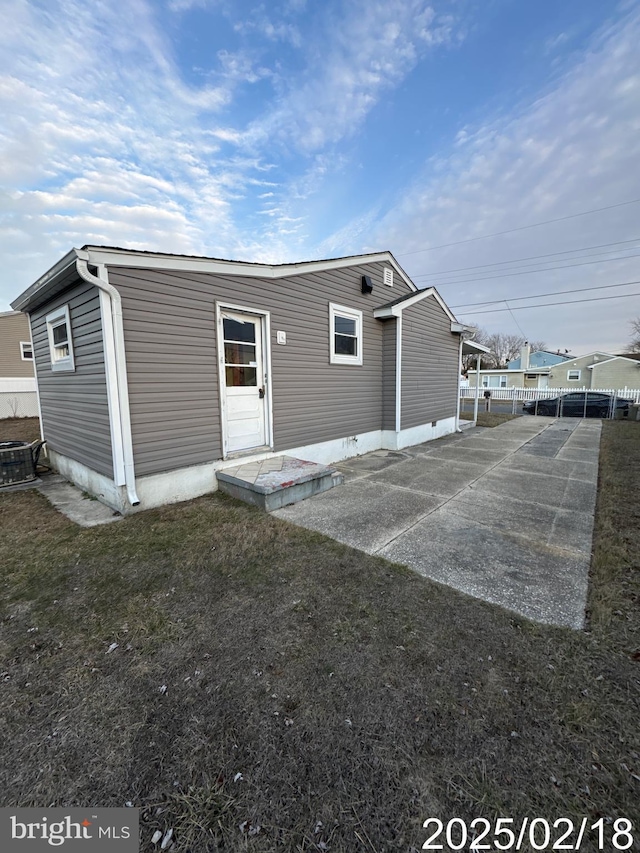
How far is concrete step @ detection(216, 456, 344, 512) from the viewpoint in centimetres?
436

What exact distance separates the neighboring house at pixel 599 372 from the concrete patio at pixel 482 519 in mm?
26375

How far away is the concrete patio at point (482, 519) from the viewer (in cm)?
270

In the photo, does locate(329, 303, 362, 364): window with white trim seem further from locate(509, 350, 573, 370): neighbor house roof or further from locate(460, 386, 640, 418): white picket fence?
locate(509, 350, 573, 370): neighbor house roof

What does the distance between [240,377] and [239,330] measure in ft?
2.36

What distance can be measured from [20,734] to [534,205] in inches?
884

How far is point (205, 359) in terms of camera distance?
473 centimetres

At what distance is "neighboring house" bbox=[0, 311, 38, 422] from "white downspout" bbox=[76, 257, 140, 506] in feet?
45.5

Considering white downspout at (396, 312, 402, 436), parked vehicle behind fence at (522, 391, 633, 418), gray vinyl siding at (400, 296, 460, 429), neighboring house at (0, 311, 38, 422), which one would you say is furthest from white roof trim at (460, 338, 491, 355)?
neighboring house at (0, 311, 38, 422)

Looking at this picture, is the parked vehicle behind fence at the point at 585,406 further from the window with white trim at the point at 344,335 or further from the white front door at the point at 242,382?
the white front door at the point at 242,382

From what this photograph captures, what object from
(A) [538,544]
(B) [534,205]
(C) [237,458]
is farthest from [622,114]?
(C) [237,458]

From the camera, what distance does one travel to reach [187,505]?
14.6 feet

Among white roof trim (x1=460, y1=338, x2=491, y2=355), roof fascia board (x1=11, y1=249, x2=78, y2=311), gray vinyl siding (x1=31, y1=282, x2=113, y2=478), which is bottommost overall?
gray vinyl siding (x1=31, y1=282, x2=113, y2=478)

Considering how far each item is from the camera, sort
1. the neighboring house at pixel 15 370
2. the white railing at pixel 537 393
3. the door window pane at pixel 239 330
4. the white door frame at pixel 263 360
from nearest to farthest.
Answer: the white door frame at pixel 263 360 < the door window pane at pixel 239 330 < the neighboring house at pixel 15 370 < the white railing at pixel 537 393
